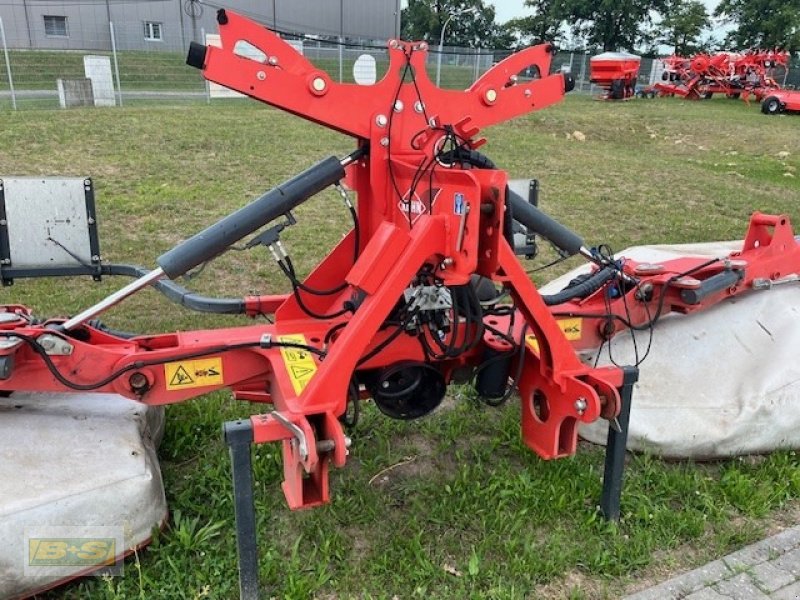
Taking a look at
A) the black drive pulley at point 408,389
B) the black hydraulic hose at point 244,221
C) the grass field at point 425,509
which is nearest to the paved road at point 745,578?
the grass field at point 425,509

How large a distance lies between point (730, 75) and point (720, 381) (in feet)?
81.1

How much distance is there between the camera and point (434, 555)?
2.82 metres

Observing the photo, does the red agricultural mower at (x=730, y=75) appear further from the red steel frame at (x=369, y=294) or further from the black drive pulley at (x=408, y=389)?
the black drive pulley at (x=408, y=389)

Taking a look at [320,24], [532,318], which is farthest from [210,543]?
[320,24]

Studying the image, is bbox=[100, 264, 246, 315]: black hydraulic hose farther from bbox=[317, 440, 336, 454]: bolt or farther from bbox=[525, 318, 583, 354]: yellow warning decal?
bbox=[525, 318, 583, 354]: yellow warning decal

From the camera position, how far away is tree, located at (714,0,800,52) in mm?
41469

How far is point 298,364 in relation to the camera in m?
2.69

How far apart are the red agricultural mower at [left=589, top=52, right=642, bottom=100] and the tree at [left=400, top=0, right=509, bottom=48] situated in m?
41.6

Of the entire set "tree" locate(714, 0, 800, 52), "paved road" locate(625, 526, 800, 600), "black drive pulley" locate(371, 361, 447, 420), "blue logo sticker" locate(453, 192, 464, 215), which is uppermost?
"tree" locate(714, 0, 800, 52)

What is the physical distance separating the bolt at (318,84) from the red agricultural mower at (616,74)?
23684mm

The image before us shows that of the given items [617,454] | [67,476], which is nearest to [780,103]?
[617,454]

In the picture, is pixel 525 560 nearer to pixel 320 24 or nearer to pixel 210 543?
pixel 210 543

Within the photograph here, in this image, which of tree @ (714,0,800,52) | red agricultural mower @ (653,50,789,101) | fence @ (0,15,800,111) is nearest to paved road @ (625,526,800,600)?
fence @ (0,15,800,111)

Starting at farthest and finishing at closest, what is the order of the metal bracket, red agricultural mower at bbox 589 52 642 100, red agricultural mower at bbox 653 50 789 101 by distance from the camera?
red agricultural mower at bbox 653 50 789 101 → red agricultural mower at bbox 589 52 642 100 → the metal bracket
